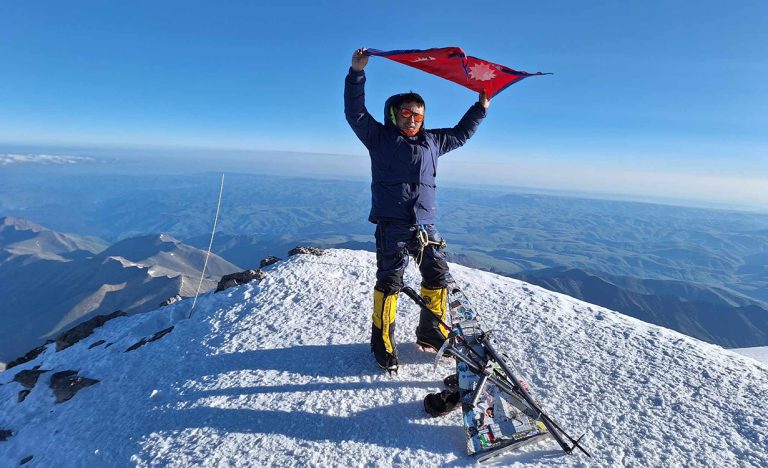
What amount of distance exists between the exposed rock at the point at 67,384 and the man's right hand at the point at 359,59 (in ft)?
29.1

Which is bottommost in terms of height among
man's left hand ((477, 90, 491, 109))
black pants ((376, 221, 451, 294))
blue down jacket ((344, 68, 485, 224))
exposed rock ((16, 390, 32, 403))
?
exposed rock ((16, 390, 32, 403))

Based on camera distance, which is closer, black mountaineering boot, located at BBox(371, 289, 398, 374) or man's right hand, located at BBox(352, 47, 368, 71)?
man's right hand, located at BBox(352, 47, 368, 71)

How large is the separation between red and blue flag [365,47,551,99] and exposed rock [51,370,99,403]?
31.9 ft

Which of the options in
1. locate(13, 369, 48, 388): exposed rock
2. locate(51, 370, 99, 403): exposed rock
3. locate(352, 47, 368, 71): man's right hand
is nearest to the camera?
locate(352, 47, 368, 71): man's right hand

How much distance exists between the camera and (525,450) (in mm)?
4859

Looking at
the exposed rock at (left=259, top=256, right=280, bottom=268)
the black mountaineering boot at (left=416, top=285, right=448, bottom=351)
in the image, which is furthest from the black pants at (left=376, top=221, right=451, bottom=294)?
the exposed rock at (left=259, top=256, right=280, bottom=268)

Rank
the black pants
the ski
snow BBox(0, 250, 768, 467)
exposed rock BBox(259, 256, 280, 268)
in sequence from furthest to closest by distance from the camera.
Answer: exposed rock BBox(259, 256, 280, 268)
the black pants
snow BBox(0, 250, 768, 467)
the ski

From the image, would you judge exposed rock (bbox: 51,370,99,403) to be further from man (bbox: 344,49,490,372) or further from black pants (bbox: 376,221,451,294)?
black pants (bbox: 376,221,451,294)

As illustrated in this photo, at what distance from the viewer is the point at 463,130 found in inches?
273

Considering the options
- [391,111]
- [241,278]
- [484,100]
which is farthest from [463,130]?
[241,278]

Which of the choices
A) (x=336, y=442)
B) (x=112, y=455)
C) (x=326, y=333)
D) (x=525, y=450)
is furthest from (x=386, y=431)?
(x=112, y=455)

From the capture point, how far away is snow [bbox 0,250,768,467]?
5008 mm

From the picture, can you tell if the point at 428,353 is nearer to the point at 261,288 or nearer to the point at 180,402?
the point at 180,402

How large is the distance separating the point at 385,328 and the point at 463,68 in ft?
16.7
